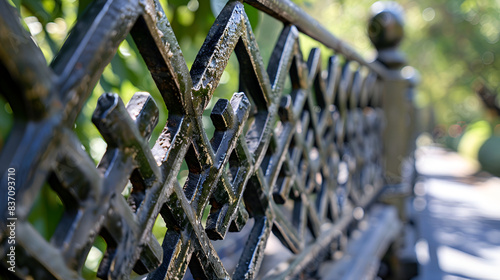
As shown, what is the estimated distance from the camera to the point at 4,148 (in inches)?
13.4

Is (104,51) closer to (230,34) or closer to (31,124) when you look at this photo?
(31,124)

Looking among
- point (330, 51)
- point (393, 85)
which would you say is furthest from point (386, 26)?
point (330, 51)

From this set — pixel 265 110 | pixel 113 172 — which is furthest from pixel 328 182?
pixel 113 172

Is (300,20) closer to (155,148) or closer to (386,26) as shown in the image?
(155,148)

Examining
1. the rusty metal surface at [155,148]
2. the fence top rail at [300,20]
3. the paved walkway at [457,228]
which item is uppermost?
the paved walkway at [457,228]

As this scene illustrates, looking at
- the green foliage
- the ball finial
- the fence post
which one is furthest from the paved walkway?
the ball finial

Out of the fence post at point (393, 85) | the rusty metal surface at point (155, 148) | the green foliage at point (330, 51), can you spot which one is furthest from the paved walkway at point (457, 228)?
the rusty metal surface at point (155, 148)

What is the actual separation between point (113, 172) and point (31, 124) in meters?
0.12

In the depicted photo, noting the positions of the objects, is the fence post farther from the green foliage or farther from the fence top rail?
the fence top rail

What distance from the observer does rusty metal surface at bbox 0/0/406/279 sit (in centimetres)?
35

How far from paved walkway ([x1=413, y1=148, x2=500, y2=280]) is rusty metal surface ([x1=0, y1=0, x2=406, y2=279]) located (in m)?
1.89

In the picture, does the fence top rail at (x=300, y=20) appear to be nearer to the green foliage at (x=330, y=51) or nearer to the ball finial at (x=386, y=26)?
the green foliage at (x=330, y=51)

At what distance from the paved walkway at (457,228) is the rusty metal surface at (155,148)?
1.89m

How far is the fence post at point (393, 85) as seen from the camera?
2559 mm
